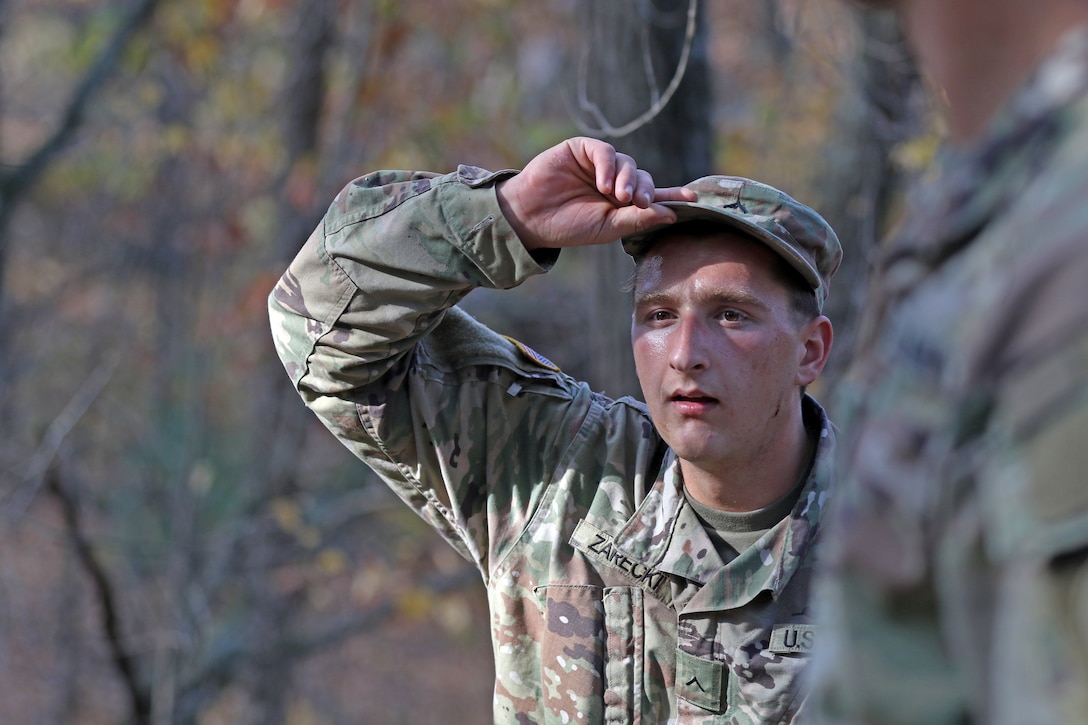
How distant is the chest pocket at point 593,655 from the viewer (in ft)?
8.49

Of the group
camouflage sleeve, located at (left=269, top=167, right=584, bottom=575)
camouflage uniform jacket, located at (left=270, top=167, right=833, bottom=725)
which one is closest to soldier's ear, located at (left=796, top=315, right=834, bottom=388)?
camouflage uniform jacket, located at (left=270, top=167, right=833, bottom=725)

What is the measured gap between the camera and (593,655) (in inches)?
103

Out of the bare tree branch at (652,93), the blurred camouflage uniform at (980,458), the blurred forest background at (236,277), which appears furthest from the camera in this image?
the blurred forest background at (236,277)

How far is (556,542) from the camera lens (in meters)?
2.73

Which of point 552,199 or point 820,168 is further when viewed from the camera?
point 820,168

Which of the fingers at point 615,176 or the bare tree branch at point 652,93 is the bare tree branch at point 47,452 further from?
the fingers at point 615,176

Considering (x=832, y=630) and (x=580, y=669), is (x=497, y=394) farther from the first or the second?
(x=832, y=630)

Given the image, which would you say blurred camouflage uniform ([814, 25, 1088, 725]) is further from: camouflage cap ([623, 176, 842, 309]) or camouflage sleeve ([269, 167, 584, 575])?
camouflage sleeve ([269, 167, 584, 575])

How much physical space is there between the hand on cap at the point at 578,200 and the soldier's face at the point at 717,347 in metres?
0.15

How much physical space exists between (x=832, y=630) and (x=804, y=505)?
1.55 meters

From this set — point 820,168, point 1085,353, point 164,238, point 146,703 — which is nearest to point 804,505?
point 1085,353

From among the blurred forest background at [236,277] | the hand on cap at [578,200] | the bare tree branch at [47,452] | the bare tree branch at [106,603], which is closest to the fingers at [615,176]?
the hand on cap at [578,200]

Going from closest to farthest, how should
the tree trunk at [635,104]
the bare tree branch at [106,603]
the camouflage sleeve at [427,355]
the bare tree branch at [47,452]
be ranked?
the camouflage sleeve at [427,355] < the tree trunk at [635,104] < the bare tree branch at [47,452] < the bare tree branch at [106,603]

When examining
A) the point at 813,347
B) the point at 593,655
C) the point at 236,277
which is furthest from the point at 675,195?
the point at 236,277
